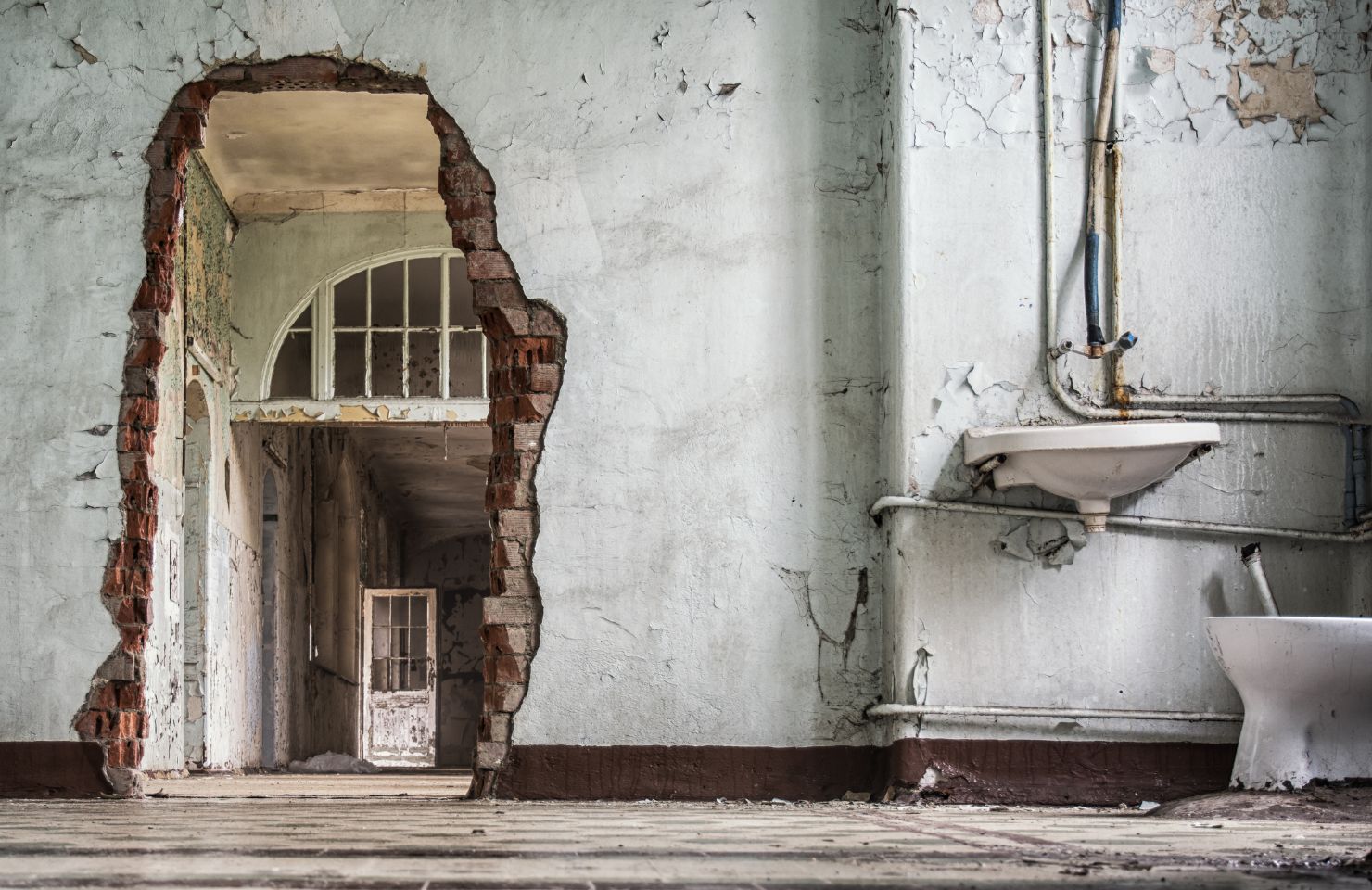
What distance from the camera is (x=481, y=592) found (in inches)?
706

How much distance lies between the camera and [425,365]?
362 inches

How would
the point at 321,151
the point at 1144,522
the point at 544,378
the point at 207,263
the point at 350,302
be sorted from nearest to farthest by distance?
the point at 1144,522
the point at 544,378
the point at 207,263
the point at 321,151
the point at 350,302

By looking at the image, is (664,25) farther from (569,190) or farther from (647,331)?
(647,331)

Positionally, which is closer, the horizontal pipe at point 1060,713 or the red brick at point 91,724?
the horizontal pipe at point 1060,713

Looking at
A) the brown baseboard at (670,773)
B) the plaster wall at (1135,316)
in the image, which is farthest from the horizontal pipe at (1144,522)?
the brown baseboard at (670,773)

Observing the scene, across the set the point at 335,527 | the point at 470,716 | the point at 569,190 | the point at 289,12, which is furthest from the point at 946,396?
the point at 470,716

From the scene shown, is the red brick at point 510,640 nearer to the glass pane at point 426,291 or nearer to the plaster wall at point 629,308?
the plaster wall at point 629,308

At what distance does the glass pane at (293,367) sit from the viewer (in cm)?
873

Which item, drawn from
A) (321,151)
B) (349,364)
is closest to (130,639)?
(321,151)

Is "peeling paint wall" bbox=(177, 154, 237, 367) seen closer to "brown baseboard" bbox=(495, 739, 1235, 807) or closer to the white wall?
the white wall

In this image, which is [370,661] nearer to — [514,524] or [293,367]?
[293,367]

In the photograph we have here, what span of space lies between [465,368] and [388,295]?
25.5 inches

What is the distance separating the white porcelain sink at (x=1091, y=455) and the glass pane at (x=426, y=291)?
515cm

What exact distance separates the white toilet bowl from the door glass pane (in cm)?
569
